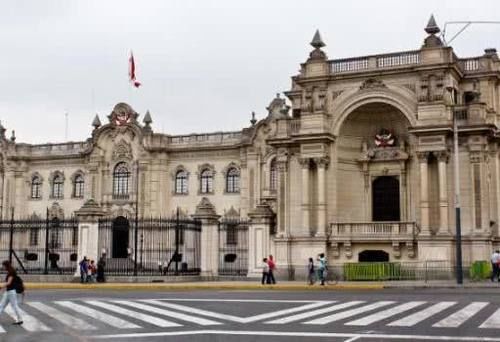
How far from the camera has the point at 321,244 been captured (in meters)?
38.8

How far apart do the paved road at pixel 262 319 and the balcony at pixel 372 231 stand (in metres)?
12.9

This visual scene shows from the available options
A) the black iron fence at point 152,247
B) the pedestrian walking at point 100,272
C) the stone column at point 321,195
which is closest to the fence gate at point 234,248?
the black iron fence at point 152,247

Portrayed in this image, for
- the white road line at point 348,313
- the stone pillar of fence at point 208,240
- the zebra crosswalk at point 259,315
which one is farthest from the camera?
the stone pillar of fence at point 208,240

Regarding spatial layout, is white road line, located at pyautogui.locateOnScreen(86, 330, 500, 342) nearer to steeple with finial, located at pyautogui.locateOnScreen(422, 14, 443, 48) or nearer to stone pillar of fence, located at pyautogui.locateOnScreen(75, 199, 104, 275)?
stone pillar of fence, located at pyautogui.locateOnScreen(75, 199, 104, 275)

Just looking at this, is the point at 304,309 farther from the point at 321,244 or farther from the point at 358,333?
the point at 321,244

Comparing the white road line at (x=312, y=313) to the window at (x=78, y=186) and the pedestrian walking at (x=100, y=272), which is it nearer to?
the pedestrian walking at (x=100, y=272)

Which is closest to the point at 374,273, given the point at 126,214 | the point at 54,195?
the point at 126,214

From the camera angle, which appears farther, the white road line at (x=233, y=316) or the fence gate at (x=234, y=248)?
the fence gate at (x=234, y=248)

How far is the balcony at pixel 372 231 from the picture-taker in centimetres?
3725

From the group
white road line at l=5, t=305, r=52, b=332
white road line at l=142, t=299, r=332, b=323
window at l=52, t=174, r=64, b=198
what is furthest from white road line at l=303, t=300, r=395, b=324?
window at l=52, t=174, r=64, b=198

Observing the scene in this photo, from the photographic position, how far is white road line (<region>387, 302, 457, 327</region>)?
16.0 meters

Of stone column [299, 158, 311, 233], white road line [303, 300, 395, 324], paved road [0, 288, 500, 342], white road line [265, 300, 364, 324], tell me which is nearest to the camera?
paved road [0, 288, 500, 342]

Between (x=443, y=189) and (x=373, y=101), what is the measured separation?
5.96 meters

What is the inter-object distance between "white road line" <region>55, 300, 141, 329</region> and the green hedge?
19.9 meters
